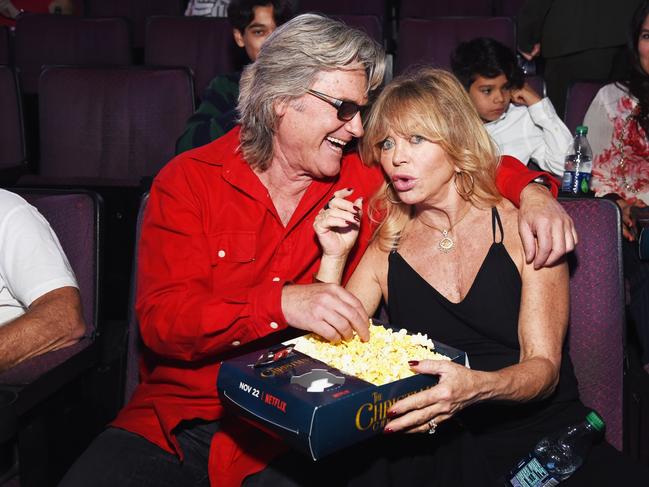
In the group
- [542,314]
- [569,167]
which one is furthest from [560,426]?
[569,167]

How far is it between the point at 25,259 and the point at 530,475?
3.83 feet

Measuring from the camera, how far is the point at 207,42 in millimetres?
4086

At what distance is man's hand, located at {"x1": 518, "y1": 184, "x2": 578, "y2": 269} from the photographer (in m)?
1.47

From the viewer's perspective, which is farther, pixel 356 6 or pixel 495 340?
pixel 356 6

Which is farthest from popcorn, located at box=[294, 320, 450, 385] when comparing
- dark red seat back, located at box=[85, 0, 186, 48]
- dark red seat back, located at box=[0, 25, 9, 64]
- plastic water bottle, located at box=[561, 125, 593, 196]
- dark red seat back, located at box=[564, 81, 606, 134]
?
dark red seat back, located at box=[85, 0, 186, 48]

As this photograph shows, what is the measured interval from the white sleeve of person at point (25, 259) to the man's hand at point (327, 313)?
0.58 m

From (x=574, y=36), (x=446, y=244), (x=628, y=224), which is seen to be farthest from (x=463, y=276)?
(x=574, y=36)

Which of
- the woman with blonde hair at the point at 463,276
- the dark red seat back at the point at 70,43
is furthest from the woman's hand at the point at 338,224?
the dark red seat back at the point at 70,43

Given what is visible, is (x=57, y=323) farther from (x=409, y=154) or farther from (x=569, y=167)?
(x=569, y=167)

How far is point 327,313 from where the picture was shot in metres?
1.33

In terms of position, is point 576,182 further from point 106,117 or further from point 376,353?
point 106,117

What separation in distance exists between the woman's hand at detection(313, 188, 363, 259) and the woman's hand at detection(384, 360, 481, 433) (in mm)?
386

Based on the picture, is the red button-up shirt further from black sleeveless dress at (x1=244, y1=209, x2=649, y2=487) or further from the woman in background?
the woman in background

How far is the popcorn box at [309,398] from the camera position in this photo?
110cm
